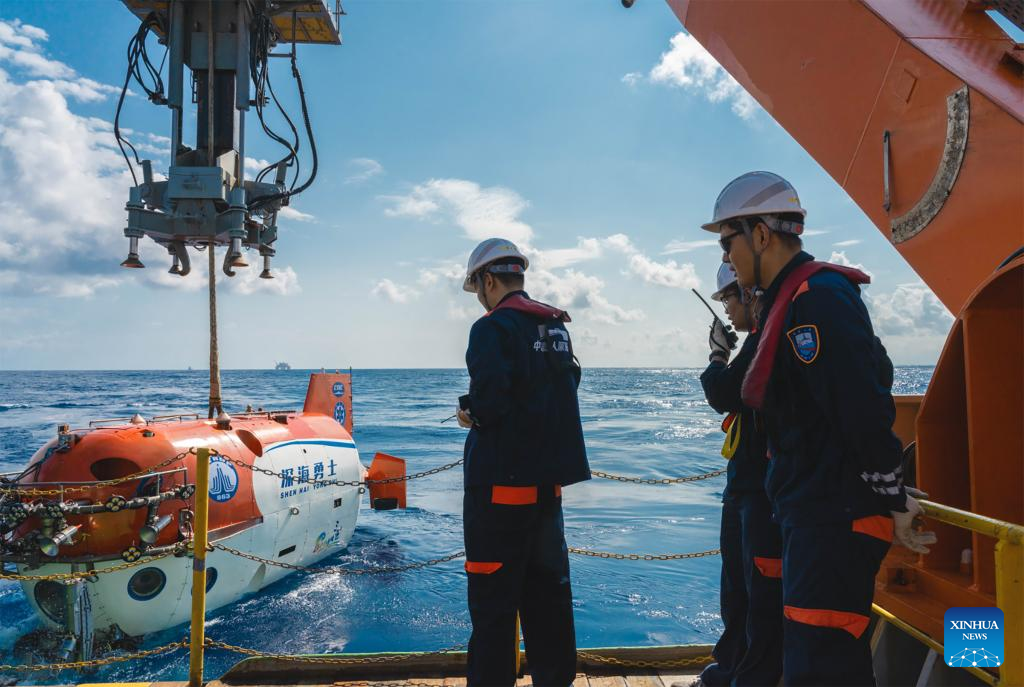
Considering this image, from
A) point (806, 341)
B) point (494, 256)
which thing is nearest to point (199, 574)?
point (494, 256)

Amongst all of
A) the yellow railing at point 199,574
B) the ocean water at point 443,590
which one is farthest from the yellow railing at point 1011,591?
the ocean water at point 443,590

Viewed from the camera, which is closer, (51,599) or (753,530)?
(753,530)

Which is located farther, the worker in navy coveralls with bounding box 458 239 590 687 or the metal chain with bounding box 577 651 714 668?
the metal chain with bounding box 577 651 714 668

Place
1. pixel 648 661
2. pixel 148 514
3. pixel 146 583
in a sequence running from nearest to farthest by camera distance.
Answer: pixel 648 661
pixel 148 514
pixel 146 583

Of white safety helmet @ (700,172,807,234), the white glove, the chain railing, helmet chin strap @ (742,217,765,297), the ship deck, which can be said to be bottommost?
the ship deck

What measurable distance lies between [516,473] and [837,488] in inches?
53.2

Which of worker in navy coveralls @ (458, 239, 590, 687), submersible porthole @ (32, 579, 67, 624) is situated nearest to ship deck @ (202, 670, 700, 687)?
worker in navy coveralls @ (458, 239, 590, 687)

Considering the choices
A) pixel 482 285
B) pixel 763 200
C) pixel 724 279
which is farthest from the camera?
pixel 724 279

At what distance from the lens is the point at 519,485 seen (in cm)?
276

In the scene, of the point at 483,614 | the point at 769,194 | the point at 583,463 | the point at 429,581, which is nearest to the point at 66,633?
the point at 429,581

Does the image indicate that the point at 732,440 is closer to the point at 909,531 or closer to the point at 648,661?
the point at 909,531

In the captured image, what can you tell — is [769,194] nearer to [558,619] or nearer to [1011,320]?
[1011,320]

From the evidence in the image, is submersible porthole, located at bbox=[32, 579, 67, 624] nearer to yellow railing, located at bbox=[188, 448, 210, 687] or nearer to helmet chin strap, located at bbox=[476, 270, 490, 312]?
yellow railing, located at bbox=[188, 448, 210, 687]

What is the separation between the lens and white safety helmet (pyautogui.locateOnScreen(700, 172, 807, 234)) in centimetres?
213
